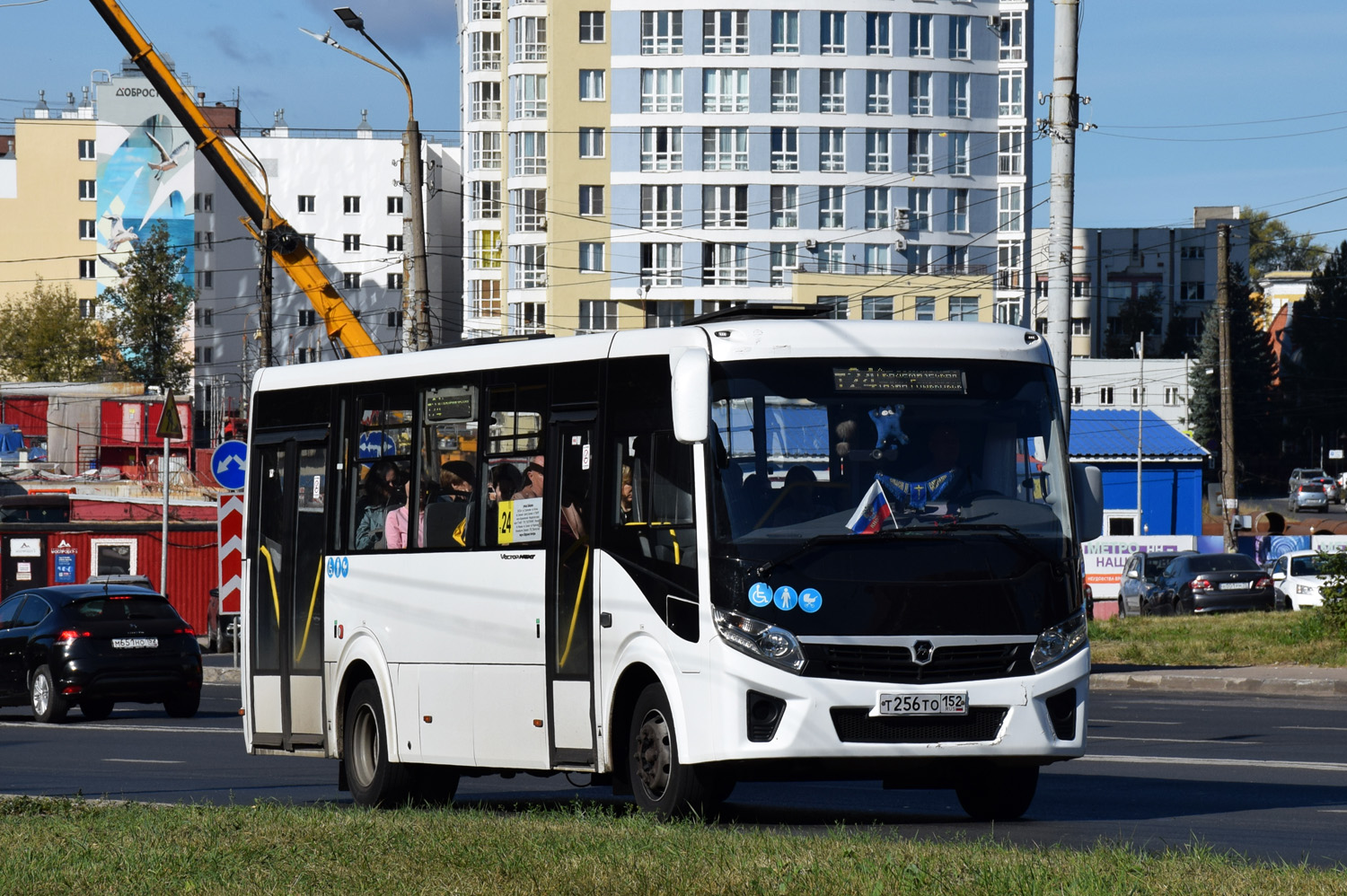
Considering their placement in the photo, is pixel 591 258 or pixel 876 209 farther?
pixel 591 258

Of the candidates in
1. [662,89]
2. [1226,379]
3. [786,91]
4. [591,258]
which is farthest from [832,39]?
[1226,379]

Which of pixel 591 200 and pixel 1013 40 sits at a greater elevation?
pixel 1013 40

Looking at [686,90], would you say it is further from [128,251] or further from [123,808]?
[123,808]

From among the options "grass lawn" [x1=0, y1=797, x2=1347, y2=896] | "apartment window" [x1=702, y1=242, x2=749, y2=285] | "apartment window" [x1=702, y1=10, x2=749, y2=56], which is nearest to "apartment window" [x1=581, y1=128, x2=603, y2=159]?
"apartment window" [x1=702, y1=10, x2=749, y2=56]

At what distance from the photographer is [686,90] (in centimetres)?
9431

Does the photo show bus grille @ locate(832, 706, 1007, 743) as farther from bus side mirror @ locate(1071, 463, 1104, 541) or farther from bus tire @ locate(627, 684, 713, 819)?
bus side mirror @ locate(1071, 463, 1104, 541)

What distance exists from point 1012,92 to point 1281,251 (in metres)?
70.5

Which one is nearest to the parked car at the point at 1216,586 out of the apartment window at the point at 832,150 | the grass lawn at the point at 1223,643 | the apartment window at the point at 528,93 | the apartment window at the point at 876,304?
the grass lawn at the point at 1223,643

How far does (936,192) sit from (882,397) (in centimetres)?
8642

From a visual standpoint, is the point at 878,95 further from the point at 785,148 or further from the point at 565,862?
the point at 565,862

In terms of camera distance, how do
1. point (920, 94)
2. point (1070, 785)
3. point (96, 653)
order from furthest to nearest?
1. point (920, 94)
2. point (96, 653)
3. point (1070, 785)

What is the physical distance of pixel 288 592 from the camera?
13914mm

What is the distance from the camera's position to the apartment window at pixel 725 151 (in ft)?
310

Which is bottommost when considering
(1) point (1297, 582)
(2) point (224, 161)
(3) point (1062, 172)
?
(1) point (1297, 582)
